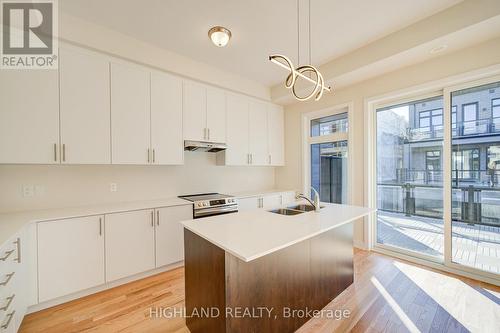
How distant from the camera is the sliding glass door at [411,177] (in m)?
2.80

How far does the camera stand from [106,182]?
2768mm

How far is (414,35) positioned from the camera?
2352 millimetres

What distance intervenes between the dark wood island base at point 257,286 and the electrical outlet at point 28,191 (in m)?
2.01

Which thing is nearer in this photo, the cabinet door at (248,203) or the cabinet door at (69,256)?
the cabinet door at (69,256)

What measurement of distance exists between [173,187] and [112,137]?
45.5 inches

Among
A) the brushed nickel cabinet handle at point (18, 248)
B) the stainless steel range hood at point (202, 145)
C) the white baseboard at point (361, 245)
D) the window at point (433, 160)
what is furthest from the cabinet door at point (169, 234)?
the window at point (433, 160)

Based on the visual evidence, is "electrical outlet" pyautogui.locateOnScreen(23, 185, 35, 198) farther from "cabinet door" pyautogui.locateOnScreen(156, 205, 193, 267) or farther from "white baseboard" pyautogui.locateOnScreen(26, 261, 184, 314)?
"cabinet door" pyautogui.locateOnScreen(156, 205, 193, 267)

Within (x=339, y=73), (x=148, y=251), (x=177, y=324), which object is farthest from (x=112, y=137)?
(x=339, y=73)

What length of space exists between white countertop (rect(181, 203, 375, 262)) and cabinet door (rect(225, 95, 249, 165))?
1.68 meters

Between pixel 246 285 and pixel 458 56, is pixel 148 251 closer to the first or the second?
pixel 246 285

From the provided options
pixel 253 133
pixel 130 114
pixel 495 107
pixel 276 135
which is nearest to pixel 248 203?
pixel 253 133

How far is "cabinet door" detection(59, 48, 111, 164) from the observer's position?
223 cm

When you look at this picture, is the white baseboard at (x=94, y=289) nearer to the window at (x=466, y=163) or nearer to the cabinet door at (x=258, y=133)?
the cabinet door at (x=258, y=133)

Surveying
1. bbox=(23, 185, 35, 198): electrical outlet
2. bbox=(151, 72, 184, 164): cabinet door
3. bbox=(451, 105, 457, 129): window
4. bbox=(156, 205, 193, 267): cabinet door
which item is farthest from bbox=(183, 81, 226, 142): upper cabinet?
bbox=(451, 105, 457, 129): window
